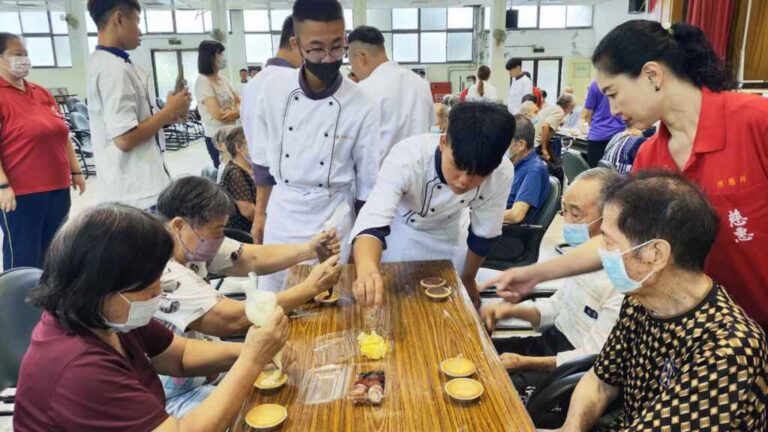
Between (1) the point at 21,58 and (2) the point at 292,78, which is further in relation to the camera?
(1) the point at 21,58

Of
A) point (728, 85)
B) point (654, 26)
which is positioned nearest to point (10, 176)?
point (654, 26)

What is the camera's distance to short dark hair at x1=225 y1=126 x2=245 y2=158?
322 centimetres

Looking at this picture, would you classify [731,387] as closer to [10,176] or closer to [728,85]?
[728,85]

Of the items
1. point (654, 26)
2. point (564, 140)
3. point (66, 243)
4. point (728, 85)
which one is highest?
point (654, 26)

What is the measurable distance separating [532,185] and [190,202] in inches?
78.9

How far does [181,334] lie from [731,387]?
1.42 m

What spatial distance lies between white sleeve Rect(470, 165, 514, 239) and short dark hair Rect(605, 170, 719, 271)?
805 millimetres

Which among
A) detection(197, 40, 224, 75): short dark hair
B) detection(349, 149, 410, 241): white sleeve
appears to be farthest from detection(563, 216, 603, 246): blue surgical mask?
detection(197, 40, 224, 75): short dark hair

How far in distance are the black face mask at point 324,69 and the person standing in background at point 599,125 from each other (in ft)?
12.1

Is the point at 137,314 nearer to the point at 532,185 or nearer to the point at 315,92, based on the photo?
the point at 315,92

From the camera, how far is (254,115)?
2434 mm

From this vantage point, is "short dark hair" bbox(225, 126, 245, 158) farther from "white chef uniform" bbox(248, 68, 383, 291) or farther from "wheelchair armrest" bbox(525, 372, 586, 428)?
"wheelchair armrest" bbox(525, 372, 586, 428)

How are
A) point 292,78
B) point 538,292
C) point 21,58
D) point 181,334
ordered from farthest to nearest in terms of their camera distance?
point 21,58 < point 292,78 < point 538,292 < point 181,334

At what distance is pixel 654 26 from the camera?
1376 millimetres
